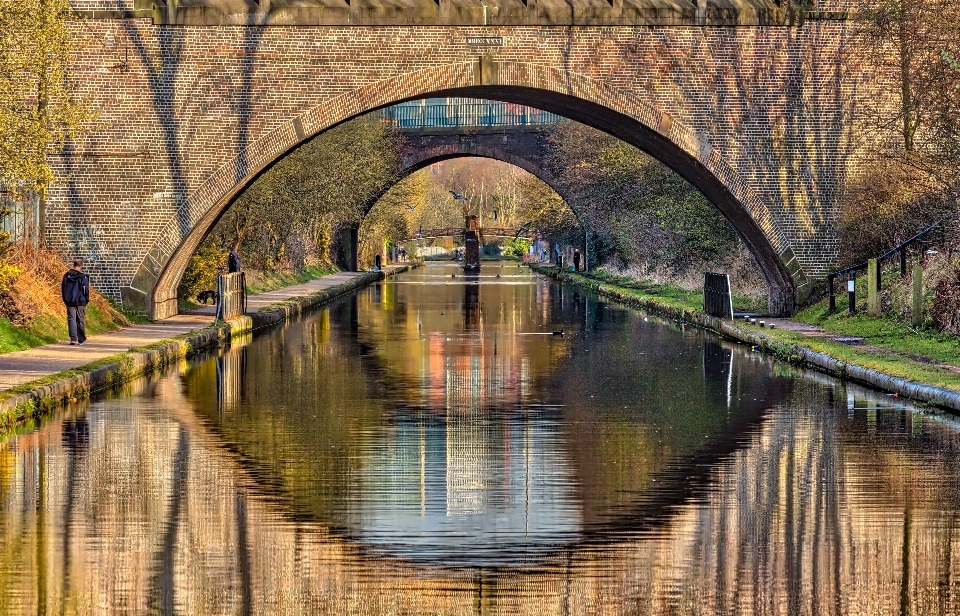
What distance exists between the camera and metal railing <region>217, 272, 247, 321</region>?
31.6m

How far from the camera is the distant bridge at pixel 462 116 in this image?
76062 mm

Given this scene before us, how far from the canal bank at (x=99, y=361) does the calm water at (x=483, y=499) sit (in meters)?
0.45

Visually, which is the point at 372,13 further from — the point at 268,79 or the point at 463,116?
the point at 463,116

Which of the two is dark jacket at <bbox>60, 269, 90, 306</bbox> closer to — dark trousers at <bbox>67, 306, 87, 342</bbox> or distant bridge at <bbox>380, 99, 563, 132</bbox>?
dark trousers at <bbox>67, 306, 87, 342</bbox>

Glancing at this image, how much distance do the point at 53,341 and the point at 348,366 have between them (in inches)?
198

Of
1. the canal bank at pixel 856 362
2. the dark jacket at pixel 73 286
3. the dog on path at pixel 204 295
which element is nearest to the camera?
the canal bank at pixel 856 362

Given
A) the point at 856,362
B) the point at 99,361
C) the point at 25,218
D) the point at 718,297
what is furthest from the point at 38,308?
the point at 718,297

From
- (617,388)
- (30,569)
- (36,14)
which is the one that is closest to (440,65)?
(36,14)

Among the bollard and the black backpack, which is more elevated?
the black backpack

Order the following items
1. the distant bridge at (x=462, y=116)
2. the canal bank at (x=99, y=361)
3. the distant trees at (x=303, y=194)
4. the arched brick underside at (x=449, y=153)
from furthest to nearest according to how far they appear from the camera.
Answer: the distant bridge at (x=462, y=116) < the arched brick underside at (x=449, y=153) < the distant trees at (x=303, y=194) < the canal bank at (x=99, y=361)

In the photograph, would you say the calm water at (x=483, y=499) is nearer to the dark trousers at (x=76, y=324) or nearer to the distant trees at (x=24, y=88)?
the dark trousers at (x=76, y=324)

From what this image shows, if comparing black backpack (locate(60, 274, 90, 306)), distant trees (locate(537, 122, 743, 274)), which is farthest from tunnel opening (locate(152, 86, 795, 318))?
distant trees (locate(537, 122, 743, 274))

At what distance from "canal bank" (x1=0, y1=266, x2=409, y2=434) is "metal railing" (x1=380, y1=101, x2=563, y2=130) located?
132 ft

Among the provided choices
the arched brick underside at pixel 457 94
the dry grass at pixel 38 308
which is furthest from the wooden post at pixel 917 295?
the dry grass at pixel 38 308
